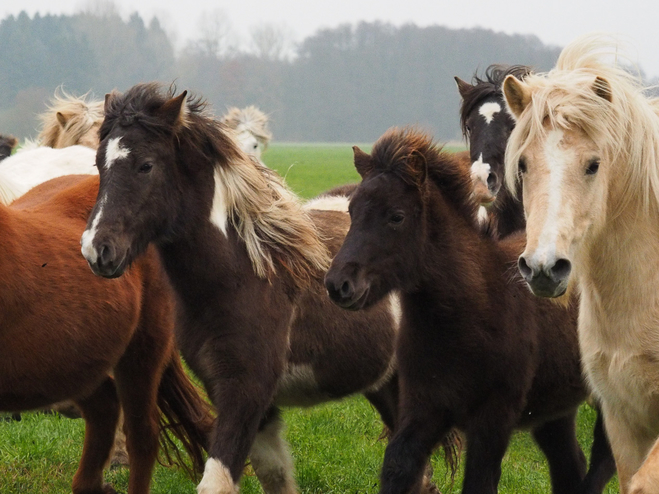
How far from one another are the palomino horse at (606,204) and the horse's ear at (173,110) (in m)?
1.61

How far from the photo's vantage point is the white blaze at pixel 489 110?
6586mm

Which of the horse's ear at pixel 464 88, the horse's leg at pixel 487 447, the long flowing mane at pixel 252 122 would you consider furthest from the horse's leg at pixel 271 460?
the long flowing mane at pixel 252 122

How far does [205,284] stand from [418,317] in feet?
3.51

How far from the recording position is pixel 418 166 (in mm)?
4363

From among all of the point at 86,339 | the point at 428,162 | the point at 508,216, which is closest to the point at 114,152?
the point at 86,339

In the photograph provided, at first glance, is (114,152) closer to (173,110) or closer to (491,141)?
(173,110)

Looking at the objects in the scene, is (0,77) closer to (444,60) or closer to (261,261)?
(444,60)

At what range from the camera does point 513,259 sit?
463 centimetres

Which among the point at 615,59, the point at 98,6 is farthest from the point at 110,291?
the point at 98,6

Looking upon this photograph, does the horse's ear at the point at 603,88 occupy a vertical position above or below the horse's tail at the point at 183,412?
above

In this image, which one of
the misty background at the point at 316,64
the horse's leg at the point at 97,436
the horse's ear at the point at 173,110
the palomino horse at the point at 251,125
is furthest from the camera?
the misty background at the point at 316,64

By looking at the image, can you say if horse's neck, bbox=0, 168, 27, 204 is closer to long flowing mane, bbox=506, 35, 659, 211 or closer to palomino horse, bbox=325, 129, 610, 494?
palomino horse, bbox=325, 129, 610, 494

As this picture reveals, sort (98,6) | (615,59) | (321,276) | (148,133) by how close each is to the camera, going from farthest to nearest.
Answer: (98,6) → (321,276) → (148,133) → (615,59)

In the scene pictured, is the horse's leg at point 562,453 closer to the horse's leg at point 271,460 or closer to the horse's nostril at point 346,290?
the horse's leg at point 271,460
